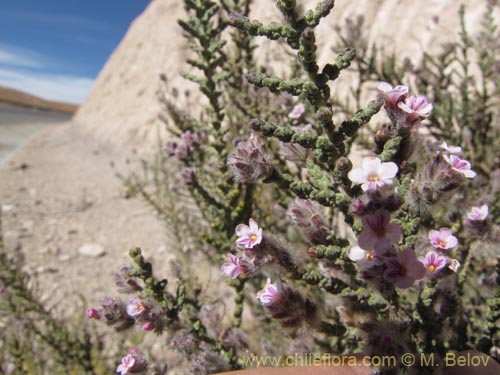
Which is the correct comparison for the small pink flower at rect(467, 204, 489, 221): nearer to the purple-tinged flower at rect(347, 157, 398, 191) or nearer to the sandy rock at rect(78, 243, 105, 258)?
the purple-tinged flower at rect(347, 157, 398, 191)

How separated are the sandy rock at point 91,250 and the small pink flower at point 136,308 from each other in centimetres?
310

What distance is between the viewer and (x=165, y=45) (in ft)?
33.0

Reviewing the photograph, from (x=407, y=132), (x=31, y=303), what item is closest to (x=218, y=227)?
(x=407, y=132)

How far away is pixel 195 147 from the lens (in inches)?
70.4

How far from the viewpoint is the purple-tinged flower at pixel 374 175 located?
30.1 inches

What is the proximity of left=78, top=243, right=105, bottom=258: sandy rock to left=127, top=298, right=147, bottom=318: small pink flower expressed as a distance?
310cm

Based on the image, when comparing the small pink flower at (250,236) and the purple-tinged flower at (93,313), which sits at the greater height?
the small pink flower at (250,236)

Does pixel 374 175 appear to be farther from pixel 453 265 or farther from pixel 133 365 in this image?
pixel 133 365

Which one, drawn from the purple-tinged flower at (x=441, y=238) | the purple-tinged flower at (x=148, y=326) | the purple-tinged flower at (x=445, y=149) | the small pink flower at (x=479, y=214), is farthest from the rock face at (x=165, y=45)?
the purple-tinged flower at (x=148, y=326)

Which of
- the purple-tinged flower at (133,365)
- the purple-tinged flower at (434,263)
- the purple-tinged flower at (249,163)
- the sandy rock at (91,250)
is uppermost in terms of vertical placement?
the purple-tinged flower at (249,163)

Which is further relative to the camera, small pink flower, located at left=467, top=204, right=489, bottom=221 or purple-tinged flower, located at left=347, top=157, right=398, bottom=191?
small pink flower, located at left=467, top=204, right=489, bottom=221

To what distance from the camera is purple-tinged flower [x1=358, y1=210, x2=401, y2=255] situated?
0.74m

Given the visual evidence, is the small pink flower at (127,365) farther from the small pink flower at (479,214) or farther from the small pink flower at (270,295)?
the small pink flower at (479,214)

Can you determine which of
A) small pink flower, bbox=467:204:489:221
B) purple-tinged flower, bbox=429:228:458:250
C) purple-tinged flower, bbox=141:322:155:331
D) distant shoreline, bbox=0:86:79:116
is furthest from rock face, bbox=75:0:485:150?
distant shoreline, bbox=0:86:79:116
